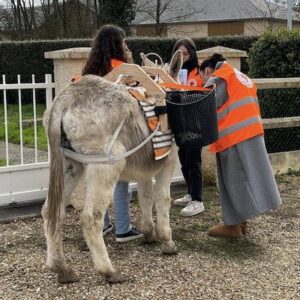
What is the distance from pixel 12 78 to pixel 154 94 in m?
12.6

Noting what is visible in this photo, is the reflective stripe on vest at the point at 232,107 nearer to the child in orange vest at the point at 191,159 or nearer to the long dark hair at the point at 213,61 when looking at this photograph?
the long dark hair at the point at 213,61

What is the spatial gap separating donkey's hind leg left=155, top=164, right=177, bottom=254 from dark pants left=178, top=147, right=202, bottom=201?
131cm

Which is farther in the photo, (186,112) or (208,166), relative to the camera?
(208,166)

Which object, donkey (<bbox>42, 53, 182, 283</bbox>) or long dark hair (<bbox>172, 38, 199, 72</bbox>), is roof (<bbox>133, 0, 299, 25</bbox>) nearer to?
long dark hair (<bbox>172, 38, 199, 72</bbox>)

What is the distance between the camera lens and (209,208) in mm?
6270

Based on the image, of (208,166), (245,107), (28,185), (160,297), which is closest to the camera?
(160,297)

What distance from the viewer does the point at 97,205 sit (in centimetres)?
395

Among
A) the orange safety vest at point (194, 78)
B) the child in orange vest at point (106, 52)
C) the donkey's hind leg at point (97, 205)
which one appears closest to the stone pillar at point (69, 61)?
the orange safety vest at point (194, 78)

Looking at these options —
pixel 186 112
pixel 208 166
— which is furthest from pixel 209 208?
pixel 186 112

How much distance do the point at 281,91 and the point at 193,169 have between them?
3278 mm

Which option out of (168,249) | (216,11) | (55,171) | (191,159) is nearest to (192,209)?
(191,159)

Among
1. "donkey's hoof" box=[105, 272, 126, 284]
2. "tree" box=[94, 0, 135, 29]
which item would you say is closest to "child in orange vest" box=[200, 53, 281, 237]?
"donkey's hoof" box=[105, 272, 126, 284]

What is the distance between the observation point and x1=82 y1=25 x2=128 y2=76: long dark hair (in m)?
4.47

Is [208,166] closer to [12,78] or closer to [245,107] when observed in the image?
[245,107]
